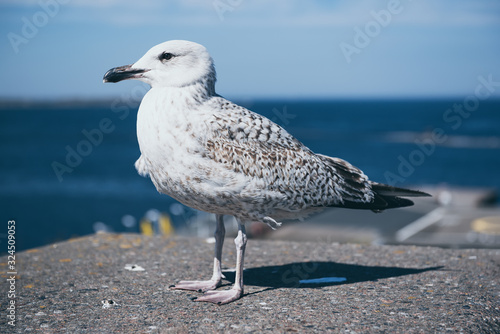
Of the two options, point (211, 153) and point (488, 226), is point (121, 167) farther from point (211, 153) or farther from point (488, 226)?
point (211, 153)

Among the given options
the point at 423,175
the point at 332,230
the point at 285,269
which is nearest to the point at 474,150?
the point at 423,175

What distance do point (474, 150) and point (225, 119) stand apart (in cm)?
10171

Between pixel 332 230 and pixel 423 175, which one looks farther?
pixel 423 175

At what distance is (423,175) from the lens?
73.9 m

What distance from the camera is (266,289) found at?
20.2 feet

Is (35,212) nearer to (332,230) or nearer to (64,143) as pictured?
(332,230)

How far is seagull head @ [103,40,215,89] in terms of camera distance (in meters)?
5.66

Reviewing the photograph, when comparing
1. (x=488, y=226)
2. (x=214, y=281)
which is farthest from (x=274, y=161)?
(x=488, y=226)

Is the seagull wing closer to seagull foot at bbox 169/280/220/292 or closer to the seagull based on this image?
the seagull

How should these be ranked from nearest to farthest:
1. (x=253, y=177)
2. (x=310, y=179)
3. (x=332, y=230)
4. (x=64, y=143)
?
(x=253, y=177) → (x=310, y=179) → (x=332, y=230) → (x=64, y=143)

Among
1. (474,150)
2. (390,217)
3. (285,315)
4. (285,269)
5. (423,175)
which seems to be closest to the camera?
(285,315)

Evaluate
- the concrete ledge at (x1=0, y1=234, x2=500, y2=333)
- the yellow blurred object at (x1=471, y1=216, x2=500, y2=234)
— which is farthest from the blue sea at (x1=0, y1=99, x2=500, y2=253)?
the yellow blurred object at (x1=471, y1=216, x2=500, y2=234)

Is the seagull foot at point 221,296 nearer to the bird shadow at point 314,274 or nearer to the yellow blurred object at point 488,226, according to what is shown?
the bird shadow at point 314,274

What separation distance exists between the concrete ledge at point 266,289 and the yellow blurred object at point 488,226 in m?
12.5
